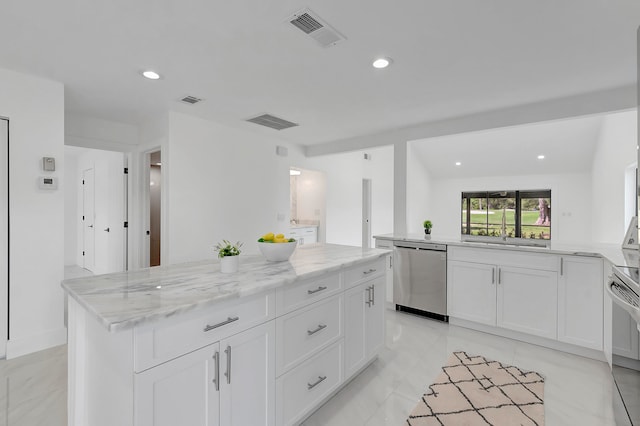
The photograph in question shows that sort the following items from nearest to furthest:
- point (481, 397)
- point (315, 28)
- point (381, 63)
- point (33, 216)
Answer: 1. point (315, 28)
2. point (481, 397)
3. point (381, 63)
4. point (33, 216)

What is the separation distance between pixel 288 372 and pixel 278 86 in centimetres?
243

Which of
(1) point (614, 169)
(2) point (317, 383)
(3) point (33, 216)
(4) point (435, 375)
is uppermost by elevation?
(1) point (614, 169)

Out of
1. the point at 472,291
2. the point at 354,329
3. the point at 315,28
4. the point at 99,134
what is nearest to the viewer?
the point at 315,28

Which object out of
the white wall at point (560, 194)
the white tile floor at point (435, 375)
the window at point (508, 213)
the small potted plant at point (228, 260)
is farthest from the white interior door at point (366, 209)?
the small potted plant at point (228, 260)

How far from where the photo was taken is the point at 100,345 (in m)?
1.28

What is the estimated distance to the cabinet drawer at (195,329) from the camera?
1.11 meters

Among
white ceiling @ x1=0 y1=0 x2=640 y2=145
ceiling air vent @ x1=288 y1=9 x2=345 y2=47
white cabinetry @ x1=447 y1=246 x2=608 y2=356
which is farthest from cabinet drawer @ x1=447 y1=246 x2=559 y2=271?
ceiling air vent @ x1=288 y1=9 x2=345 y2=47

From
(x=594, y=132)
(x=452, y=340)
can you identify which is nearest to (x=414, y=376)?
(x=452, y=340)

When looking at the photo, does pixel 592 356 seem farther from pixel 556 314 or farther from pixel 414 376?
pixel 414 376

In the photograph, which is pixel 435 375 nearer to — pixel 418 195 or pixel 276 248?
pixel 276 248

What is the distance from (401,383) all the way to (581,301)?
6.00 feet

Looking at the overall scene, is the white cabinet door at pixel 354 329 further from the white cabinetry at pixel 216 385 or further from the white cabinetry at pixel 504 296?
the white cabinetry at pixel 504 296

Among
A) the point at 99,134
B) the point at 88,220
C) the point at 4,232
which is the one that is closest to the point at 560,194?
the point at 99,134

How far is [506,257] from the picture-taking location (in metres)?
3.11
